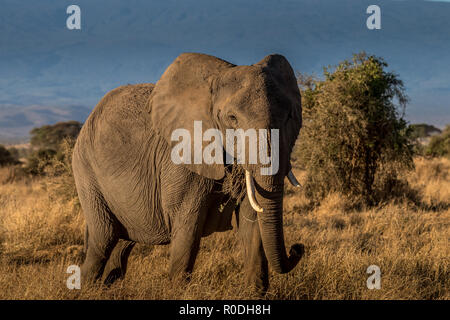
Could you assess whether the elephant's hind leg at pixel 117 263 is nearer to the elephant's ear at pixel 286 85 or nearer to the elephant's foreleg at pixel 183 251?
the elephant's foreleg at pixel 183 251

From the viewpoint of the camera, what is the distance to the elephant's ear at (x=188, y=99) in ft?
13.5

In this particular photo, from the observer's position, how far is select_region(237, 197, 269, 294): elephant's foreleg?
Result: 454 cm

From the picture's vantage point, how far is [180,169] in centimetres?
433

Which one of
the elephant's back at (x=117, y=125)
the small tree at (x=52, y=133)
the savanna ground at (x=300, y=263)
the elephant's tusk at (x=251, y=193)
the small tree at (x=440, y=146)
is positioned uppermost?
the small tree at (x=52, y=133)

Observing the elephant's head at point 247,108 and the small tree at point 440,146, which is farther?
the small tree at point 440,146

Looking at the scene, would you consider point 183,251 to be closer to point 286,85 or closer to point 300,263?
point 286,85

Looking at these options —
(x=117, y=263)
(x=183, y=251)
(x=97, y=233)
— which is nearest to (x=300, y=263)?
(x=183, y=251)

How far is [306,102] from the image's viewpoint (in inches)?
456

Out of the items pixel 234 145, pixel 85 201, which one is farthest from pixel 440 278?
pixel 85 201

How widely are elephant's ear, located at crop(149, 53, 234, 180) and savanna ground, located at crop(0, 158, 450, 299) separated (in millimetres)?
1308

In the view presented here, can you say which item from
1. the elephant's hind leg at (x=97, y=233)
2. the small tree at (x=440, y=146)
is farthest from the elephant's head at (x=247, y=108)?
the small tree at (x=440, y=146)

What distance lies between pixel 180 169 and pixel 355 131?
7.11m

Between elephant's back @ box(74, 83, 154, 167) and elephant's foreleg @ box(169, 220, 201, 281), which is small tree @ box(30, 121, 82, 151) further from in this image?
elephant's foreleg @ box(169, 220, 201, 281)
